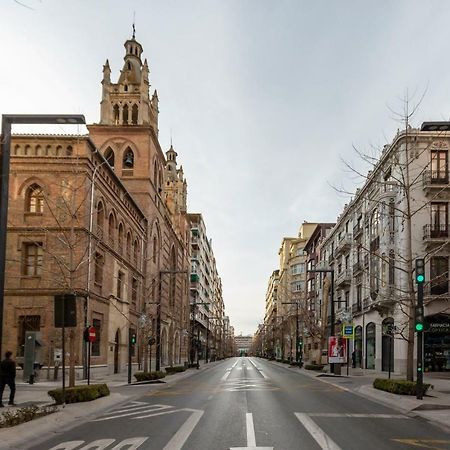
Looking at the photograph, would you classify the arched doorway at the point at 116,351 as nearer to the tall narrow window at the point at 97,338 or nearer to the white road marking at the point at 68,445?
the tall narrow window at the point at 97,338

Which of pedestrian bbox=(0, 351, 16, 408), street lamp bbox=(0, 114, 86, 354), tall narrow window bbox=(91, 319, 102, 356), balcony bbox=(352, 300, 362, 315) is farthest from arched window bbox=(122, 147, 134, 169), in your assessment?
pedestrian bbox=(0, 351, 16, 408)

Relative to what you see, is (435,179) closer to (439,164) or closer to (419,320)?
(439,164)

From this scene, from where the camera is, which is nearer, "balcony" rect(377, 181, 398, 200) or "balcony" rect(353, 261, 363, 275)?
"balcony" rect(377, 181, 398, 200)

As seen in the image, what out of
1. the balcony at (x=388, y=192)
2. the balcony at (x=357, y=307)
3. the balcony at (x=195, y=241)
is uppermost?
the balcony at (x=195, y=241)

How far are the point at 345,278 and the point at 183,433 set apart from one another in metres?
45.7

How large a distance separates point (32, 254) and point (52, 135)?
6.67 meters

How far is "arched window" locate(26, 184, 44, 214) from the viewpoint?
3106cm

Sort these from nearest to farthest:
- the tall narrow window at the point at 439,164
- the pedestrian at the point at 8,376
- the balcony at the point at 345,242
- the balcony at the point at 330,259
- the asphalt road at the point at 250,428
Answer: the asphalt road at the point at 250,428 < the pedestrian at the point at 8,376 < the tall narrow window at the point at 439,164 < the balcony at the point at 345,242 < the balcony at the point at 330,259

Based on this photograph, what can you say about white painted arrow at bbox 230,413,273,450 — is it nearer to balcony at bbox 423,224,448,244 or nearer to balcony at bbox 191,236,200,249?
balcony at bbox 423,224,448,244

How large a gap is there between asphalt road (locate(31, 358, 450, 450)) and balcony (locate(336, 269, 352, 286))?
121ft

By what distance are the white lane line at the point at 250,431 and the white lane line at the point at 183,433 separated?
117 cm

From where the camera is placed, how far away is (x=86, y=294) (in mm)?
31344

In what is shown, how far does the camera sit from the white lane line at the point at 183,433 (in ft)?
32.2

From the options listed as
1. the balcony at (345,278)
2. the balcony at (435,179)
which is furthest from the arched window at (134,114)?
the balcony at (435,179)
